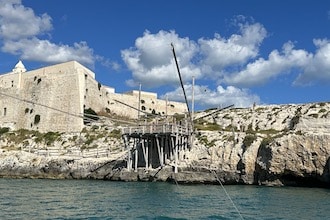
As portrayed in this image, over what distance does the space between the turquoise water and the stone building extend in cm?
3179

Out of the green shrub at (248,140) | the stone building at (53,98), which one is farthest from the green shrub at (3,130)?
the green shrub at (248,140)

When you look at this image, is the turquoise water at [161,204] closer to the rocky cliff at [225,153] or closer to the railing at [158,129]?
the rocky cliff at [225,153]

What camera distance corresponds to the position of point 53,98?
63625 mm

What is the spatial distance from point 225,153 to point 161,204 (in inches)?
630

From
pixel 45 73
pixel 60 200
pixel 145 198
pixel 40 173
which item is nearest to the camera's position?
pixel 60 200

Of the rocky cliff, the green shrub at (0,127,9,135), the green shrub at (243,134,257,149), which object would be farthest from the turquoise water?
the green shrub at (0,127,9,135)

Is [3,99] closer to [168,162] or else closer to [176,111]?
[176,111]

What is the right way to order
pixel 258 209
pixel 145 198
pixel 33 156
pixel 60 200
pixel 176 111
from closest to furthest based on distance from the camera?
pixel 258 209 < pixel 60 200 < pixel 145 198 < pixel 33 156 < pixel 176 111

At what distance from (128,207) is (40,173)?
26066mm

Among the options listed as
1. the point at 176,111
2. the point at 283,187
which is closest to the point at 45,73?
the point at 176,111

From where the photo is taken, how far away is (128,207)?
21.5m

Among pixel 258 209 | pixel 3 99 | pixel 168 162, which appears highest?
pixel 3 99

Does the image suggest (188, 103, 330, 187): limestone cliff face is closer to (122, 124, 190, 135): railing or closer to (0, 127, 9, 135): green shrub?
(122, 124, 190, 135): railing

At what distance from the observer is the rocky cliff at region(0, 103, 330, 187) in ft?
114
